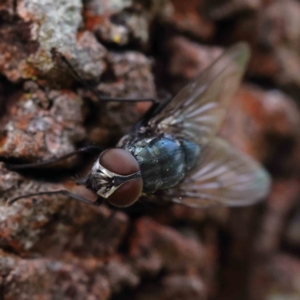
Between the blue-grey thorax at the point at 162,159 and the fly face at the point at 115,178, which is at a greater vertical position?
the fly face at the point at 115,178

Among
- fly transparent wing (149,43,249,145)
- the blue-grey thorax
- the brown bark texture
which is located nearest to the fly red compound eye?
the blue-grey thorax

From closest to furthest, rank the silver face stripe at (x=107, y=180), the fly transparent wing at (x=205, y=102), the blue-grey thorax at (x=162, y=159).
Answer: the silver face stripe at (x=107, y=180) → the blue-grey thorax at (x=162, y=159) → the fly transparent wing at (x=205, y=102)

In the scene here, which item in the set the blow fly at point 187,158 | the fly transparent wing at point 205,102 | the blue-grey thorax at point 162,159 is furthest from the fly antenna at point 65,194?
the fly transparent wing at point 205,102

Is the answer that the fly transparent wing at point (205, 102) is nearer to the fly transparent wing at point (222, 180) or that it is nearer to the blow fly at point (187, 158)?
the blow fly at point (187, 158)

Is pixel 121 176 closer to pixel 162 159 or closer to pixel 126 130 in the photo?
pixel 162 159

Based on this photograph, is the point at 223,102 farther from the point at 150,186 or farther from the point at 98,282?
the point at 98,282

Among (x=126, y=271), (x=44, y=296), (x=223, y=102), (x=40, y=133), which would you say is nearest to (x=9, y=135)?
(x=40, y=133)

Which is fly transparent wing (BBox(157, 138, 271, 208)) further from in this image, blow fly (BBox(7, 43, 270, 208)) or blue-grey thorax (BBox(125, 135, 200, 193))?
blue-grey thorax (BBox(125, 135, 200, 193))

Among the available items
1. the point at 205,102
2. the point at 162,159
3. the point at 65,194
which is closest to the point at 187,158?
the point at 162,159

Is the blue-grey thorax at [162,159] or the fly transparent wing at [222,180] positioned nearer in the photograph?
the blue-grey thorax at [162,159]
